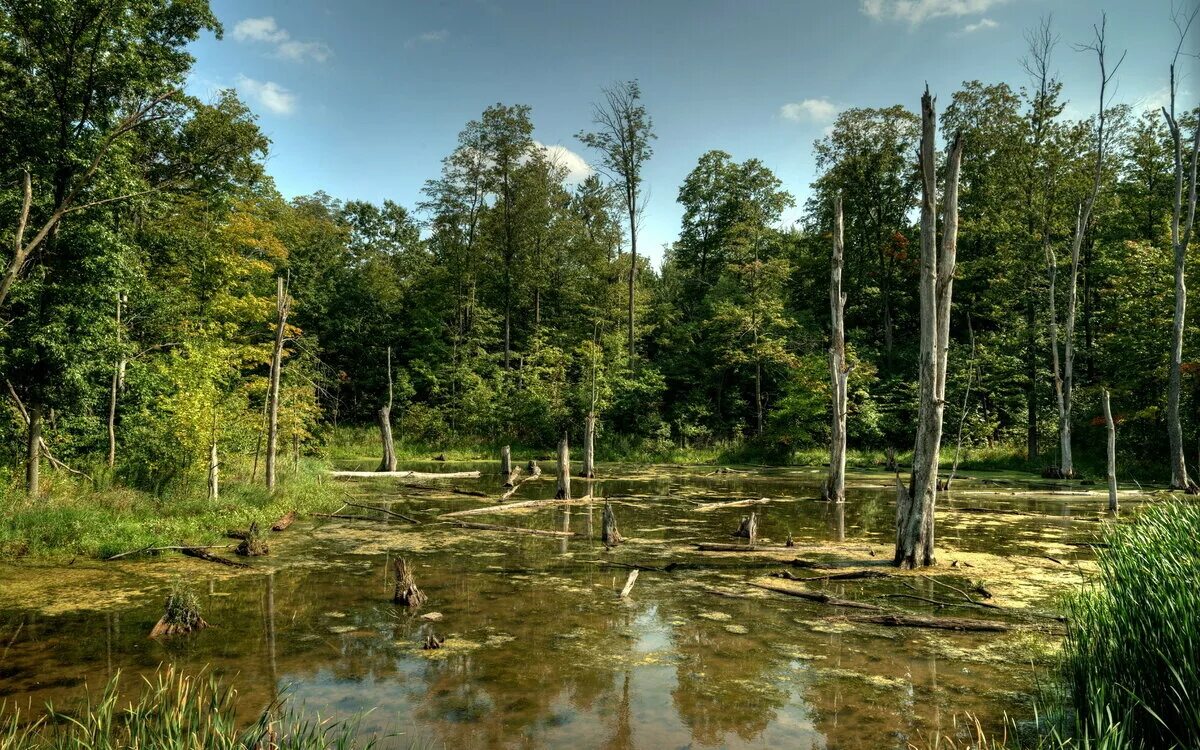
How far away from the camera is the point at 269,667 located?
19.6ft

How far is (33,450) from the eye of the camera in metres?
12.5

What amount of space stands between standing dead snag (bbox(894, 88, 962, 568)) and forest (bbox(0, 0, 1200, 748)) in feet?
0.16

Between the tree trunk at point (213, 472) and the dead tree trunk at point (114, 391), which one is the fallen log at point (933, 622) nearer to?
the tree trunk at point (213, 472)

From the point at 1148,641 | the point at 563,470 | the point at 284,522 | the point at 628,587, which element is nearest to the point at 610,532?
the point at 628,587

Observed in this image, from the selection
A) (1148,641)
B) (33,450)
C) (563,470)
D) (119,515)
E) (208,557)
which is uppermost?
(33,450)

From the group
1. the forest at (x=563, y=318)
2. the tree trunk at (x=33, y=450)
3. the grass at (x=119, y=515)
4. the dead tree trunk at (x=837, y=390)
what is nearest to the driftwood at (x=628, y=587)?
the forest at (x=563, y=318)

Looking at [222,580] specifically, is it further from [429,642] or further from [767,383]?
[767,383]

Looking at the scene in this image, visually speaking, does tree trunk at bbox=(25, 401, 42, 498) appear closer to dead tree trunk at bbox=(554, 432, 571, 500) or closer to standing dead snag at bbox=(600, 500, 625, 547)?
standing dead snag at bbox=(600, 500, 625, 547)

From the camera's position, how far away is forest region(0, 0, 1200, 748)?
12.5m

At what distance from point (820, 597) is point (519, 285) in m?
33.1

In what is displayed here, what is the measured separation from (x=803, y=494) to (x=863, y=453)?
13358 millimetres

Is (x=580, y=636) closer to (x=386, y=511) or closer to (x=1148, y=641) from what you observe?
(x=1148, y=641)

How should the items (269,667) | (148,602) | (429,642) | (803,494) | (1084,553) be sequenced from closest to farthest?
(269,667) → (429,642) → (148,602) → (1084,553) → (803,494)

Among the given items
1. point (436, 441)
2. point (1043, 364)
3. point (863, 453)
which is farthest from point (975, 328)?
point (436, 441)
